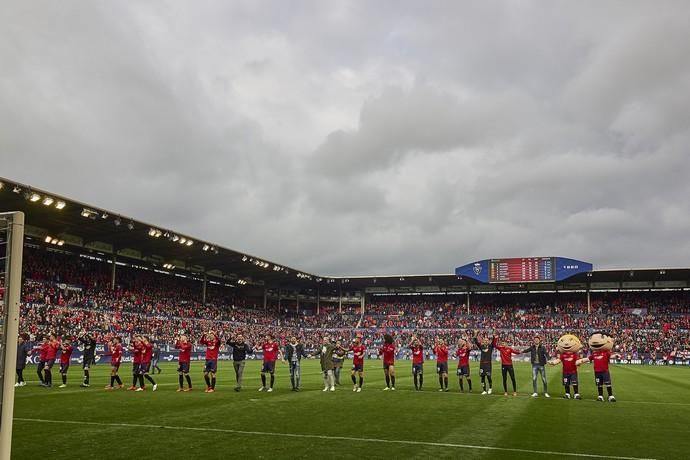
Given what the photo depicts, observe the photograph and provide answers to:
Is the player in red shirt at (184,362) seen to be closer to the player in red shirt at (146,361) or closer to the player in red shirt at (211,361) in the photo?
the player in red shirt at (211,361)

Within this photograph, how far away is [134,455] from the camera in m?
9.78

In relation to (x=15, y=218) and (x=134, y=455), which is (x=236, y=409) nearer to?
A: (x=134, y=455)

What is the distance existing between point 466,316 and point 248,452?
239ft

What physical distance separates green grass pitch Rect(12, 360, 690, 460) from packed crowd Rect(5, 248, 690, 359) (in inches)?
981

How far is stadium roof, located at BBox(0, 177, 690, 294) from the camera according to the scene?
1729 inches

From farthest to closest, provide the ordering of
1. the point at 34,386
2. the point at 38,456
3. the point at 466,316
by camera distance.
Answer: the point at 466,316 → the point at 34,386 → the point at 38,456

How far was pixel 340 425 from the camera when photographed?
43.4ft

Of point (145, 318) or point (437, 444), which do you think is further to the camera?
point (145, 318)

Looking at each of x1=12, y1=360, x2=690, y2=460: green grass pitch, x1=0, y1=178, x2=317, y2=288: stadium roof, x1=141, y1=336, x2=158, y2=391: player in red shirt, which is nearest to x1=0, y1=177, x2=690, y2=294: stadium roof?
x1=0, y1=178, x2=317, y2=288: stadium roof

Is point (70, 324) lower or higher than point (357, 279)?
lower

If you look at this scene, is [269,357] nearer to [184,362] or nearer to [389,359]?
[184,362]

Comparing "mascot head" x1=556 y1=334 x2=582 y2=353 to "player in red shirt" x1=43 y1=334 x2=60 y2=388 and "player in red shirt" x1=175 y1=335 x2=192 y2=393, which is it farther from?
"player in red shirt" x1=43 y1=334 x2=60 y2=388

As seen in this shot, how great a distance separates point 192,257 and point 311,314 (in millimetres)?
29514

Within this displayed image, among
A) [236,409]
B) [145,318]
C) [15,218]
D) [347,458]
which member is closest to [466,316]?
[145,318]
